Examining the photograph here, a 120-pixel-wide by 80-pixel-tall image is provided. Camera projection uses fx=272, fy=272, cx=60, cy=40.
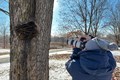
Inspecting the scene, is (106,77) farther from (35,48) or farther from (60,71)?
(60,71)

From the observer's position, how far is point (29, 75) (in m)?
2.83

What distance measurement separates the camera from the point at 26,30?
108 inches

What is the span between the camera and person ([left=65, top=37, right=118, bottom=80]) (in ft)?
8.47

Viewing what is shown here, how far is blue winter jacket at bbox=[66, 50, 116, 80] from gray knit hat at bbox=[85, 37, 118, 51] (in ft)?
0.15

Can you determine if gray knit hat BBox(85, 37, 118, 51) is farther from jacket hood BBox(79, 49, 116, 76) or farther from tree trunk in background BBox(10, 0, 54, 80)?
tree trunk in background BBox(10, 0, 54, 80)

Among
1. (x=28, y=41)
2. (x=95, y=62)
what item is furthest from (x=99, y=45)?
(x=28, y=41)

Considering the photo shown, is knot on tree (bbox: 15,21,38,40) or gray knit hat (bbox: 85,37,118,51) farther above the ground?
knot on tree (bbox: 15,21,38,40)

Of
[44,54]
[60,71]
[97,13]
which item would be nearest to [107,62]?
[44,54]

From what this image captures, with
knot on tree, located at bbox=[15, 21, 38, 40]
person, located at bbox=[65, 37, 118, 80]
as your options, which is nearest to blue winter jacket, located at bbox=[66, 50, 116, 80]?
person, located at bbox=[65, 37, 118, 80]

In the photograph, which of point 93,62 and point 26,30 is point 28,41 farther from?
point 93,62

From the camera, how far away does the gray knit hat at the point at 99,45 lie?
8.57ft

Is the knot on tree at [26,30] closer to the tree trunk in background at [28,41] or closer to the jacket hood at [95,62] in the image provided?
the tree trunk in background at [28,41]

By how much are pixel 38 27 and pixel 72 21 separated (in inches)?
716

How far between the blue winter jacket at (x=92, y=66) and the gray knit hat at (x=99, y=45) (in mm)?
45
